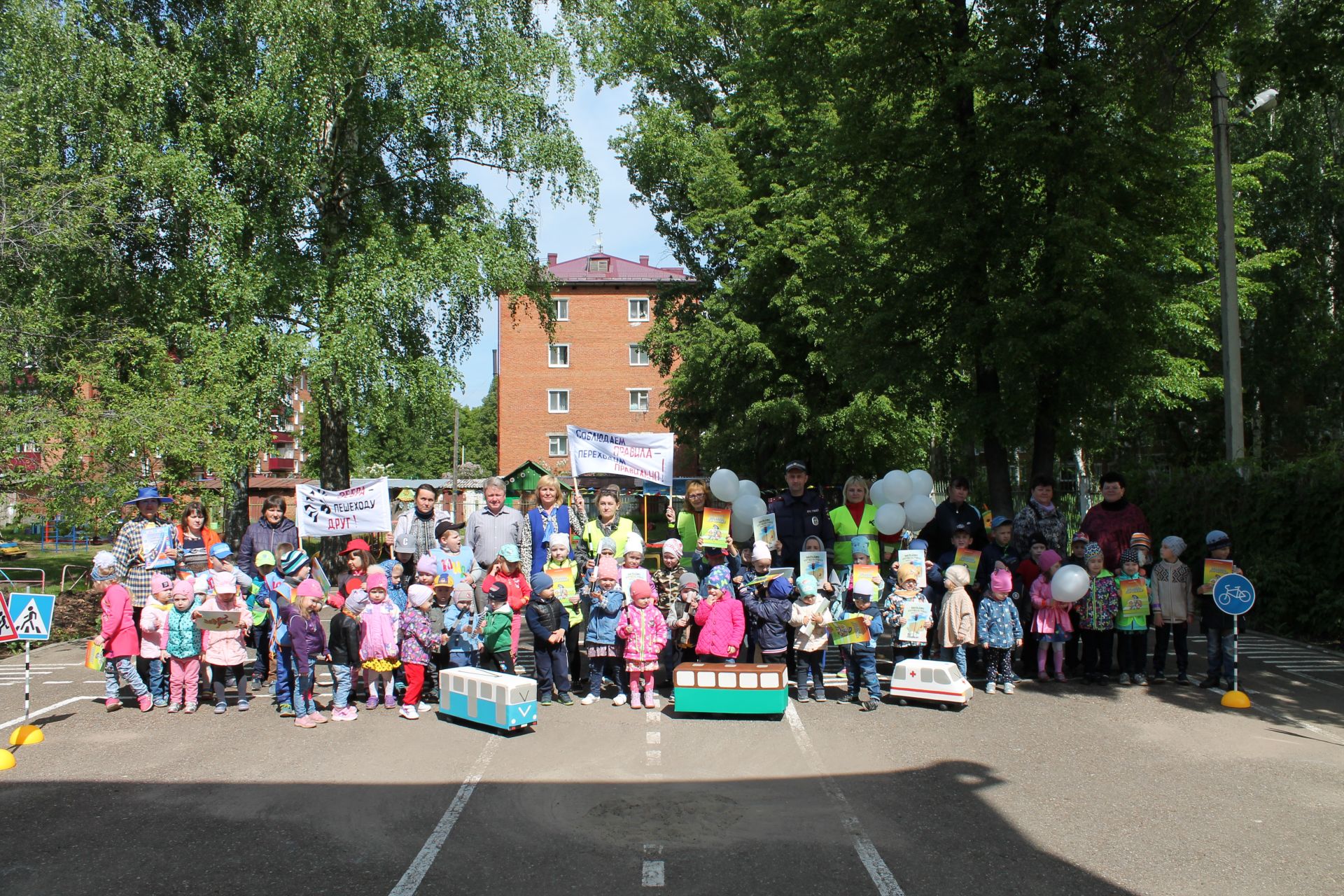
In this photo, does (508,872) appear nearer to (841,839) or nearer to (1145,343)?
(841,839)

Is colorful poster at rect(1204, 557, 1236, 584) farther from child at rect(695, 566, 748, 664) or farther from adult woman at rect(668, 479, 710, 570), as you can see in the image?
adult woman at rect(668, 479, 710, 570)

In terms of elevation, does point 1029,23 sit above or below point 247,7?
below

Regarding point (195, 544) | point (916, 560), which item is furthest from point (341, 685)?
point (916, 560)

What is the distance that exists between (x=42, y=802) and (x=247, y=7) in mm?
15207

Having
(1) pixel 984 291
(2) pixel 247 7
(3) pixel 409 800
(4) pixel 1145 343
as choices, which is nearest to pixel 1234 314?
(4) pixel 1145 343

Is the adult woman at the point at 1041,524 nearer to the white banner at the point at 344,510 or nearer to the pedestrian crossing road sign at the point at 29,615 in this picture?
the white banner at the point at 344,510

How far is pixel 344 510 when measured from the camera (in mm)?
12906

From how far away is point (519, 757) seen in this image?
305 inches

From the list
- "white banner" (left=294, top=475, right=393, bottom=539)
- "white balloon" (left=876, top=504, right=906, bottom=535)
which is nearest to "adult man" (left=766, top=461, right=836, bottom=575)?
"white balloon" (left=876, top=504, right=906, bottom=535)

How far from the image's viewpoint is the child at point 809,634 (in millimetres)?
9469

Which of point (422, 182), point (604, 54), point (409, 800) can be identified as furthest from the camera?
point (604, 54)

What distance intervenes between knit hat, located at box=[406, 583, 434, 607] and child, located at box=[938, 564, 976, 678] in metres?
5.13

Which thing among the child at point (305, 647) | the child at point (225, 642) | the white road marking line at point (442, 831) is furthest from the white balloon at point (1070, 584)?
the child at point (225, 642)

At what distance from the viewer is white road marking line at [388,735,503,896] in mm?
5293
